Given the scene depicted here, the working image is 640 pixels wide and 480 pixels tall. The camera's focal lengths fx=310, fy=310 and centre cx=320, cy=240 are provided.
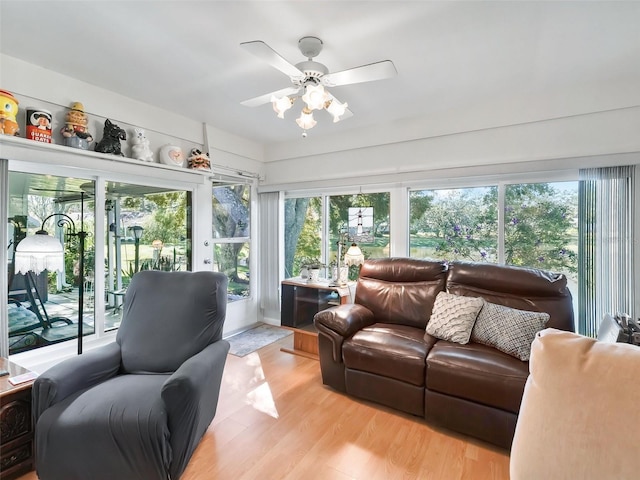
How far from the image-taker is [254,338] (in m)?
3.80

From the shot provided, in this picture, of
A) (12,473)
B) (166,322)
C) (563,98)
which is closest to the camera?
(12,473)

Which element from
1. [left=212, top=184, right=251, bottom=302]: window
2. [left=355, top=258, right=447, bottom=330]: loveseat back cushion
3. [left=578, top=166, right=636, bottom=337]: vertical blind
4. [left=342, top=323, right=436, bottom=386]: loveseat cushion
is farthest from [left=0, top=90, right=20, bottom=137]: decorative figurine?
[left=578, top=166, right=636, bottom=337]: vertical blind

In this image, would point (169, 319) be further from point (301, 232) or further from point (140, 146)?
point (301, 232)

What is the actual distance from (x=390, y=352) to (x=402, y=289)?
753 millimetres

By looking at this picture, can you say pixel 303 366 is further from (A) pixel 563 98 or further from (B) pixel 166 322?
(A) pixel 563 98

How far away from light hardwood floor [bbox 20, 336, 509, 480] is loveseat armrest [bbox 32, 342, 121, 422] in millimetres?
509

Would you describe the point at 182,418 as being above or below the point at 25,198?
below

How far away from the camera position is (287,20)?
5.82ft

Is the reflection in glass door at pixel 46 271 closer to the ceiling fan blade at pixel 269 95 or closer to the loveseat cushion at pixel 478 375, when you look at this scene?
the ceiling fan blade at pixel 269 95

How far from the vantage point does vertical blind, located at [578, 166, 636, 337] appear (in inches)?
93.9

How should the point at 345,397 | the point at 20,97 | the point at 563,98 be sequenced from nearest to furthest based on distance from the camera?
1. the point at 20,97
2. the point at 345,397
3. the point at 563,98

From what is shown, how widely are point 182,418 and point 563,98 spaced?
11.8ft

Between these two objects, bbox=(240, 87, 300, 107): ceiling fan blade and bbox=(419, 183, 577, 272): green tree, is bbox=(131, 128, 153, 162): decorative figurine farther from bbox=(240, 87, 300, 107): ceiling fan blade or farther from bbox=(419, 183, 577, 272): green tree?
bbox=(419, 183, 577, 272): green tree

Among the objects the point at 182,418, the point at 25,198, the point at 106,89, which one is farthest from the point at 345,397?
the point at 106,89
